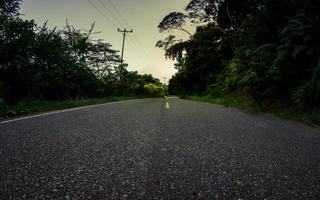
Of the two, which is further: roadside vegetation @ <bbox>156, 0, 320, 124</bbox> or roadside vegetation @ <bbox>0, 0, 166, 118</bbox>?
roadside vegetation @ <bbox>0, 0, 166, 118</bbox>

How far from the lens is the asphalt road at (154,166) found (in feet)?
5.54

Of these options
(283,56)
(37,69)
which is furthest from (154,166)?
(37,69)

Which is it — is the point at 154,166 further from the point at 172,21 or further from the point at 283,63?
the point at 172,21

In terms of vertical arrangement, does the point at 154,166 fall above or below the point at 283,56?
below

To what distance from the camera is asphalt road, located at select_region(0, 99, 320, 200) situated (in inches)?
66.4

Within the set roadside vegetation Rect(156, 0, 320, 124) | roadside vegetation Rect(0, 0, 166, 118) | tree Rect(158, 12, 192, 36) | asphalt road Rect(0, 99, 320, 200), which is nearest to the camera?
asphalt road Rect(0, 99, 320, 200)

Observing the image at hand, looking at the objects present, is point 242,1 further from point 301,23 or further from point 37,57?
point 37,57

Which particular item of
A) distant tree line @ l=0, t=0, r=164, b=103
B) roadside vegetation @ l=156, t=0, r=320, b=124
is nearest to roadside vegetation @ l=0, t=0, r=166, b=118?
distant tree line @ l=0, t=0, r=164, b=103

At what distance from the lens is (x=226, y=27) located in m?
24.4

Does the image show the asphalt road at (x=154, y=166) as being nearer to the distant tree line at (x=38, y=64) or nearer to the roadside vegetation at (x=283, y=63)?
the roadside vegetation at (x=283, y=63)

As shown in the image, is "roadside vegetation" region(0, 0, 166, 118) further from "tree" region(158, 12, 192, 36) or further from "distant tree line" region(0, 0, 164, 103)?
"tree" region(158, 12, 192, 36)

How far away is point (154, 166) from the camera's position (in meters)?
2.23

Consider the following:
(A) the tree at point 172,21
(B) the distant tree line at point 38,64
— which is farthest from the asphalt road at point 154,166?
(A) the tree at point 172,21

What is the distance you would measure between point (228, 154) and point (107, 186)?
1520 millimetres
